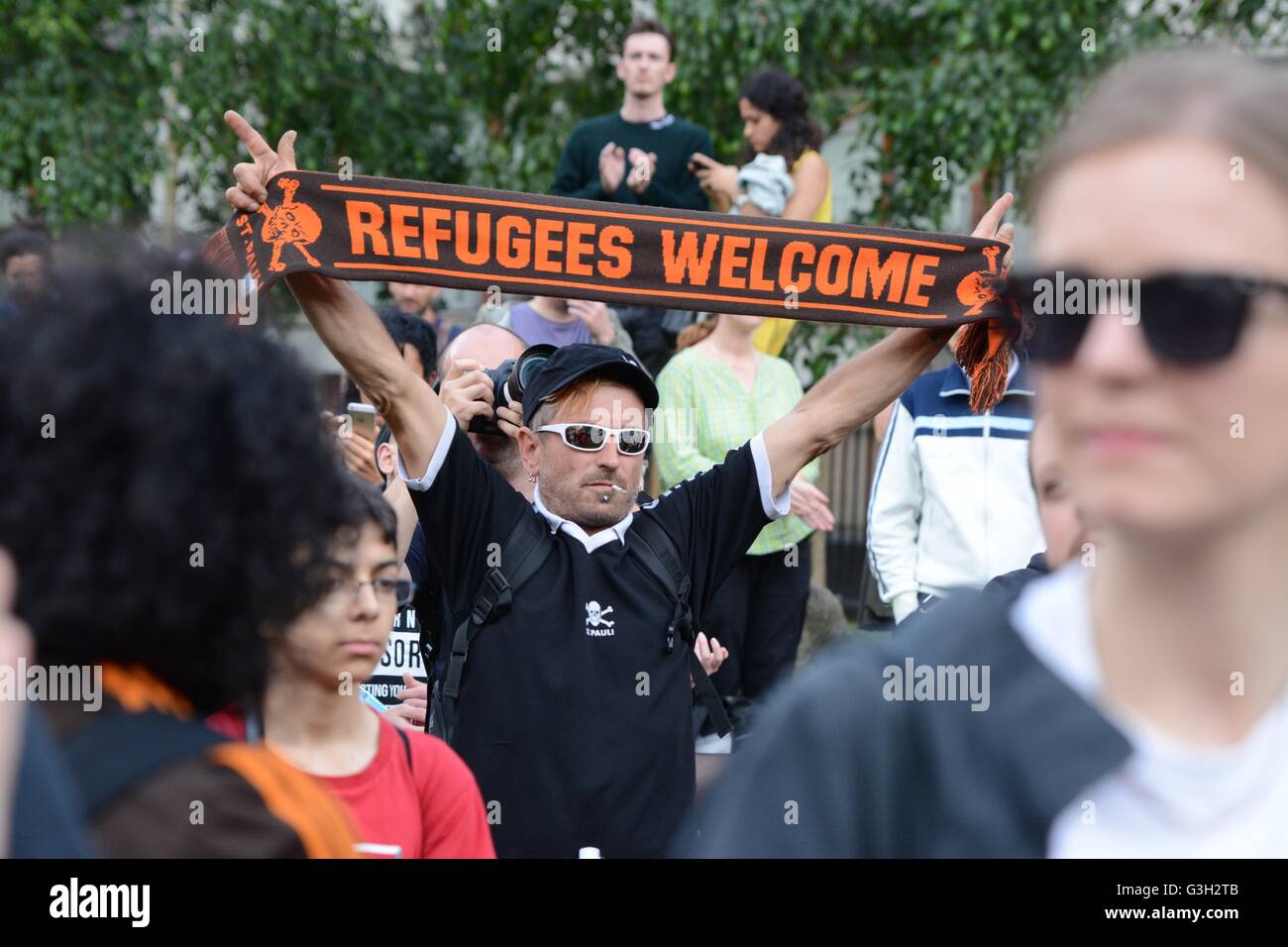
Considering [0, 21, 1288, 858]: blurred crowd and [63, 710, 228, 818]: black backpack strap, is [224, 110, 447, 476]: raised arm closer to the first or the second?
[0, 21, 1288, 858]: blurred crowd

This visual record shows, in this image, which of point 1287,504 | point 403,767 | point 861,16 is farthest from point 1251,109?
point 861,16

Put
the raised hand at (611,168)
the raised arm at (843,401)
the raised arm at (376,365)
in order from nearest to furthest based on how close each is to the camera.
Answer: the raised arm at (376,365)
the raised arm at (843,401)
the raised hand at (611,168)

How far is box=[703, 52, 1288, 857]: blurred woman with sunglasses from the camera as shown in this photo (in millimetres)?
1175

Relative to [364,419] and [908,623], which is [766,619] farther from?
[908,623]

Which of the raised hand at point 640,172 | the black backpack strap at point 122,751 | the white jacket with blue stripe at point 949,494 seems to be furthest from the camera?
the raised hand at point 640,172

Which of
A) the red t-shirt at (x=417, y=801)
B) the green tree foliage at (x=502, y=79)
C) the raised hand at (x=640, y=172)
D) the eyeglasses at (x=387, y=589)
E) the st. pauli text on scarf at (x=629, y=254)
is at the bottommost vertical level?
the red t-shirt at (x=417, y=801)

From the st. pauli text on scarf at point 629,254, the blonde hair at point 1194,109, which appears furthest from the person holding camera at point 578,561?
the blonde hair at point 1194,109

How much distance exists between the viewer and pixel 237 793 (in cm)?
153

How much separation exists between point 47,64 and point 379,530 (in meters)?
8.93

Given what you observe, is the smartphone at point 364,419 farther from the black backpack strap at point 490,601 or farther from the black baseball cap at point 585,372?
the black backpack strap at point 490,601

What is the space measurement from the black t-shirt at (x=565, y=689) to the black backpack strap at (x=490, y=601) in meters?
0.02

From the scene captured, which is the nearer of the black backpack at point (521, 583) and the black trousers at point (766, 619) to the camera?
the black backpack at point (521, 583)

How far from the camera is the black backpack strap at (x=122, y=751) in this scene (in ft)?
4.75

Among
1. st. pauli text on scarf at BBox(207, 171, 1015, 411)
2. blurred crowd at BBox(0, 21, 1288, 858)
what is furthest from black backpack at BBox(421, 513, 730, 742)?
blurred crowd at BBox(0, 21, 1288, 858)
